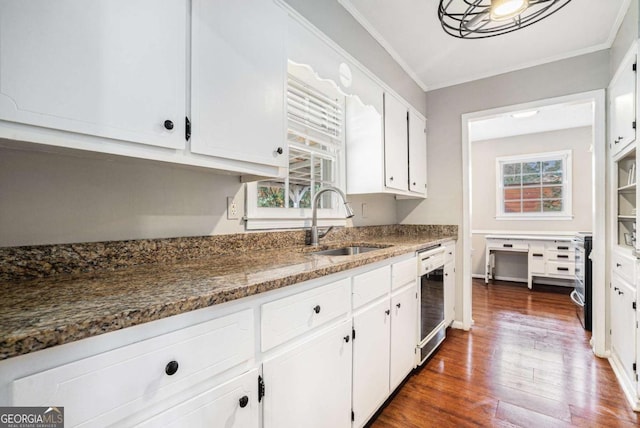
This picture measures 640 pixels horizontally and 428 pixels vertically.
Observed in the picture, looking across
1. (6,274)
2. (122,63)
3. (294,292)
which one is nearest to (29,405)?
(6,274)

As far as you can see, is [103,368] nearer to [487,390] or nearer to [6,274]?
[6,274]

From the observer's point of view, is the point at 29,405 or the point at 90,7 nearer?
the point at 29,405

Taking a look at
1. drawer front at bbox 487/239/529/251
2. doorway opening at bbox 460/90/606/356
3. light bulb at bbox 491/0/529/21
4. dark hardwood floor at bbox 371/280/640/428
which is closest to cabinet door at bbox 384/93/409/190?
doorway opening at bbox 460/90/606/356

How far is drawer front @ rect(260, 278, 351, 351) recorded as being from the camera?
997 millimetres

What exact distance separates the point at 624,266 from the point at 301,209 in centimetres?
230

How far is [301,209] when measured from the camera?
2.12 metres

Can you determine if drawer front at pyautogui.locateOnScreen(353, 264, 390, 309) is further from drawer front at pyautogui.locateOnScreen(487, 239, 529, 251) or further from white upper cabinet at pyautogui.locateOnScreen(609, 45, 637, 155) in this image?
drawer front at pyautogui.locateOnScreen(487, 239, 529, 251)

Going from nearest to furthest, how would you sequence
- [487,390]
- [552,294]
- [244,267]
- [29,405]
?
1. [29,405]
2. [244,267]
3. [487,390]
4. [552,294]

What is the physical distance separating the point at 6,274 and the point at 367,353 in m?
1.47

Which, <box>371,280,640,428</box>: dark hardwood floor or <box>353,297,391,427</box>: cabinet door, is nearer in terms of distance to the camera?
<box>353,297,391,427</box>: cabinet door

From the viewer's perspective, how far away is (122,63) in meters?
0.90

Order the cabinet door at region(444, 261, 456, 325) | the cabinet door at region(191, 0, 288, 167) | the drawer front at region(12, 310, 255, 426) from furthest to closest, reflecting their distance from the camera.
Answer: the cabinet door at region(444, 261, 456, 325), the cabinet door at region(191, 0, 288, 167), the drawer front at region(12, 310, 255, 426)

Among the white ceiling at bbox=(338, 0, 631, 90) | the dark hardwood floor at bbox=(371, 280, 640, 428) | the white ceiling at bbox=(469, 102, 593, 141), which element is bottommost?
the dark hardwood floor at bbox=(371, 280, 640, 428)

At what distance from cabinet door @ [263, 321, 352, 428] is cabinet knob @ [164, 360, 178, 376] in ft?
1.06
